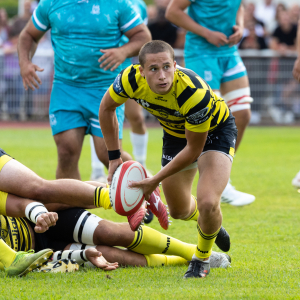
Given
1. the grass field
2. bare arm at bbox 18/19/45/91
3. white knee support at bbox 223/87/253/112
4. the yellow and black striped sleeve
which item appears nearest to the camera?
the grass field

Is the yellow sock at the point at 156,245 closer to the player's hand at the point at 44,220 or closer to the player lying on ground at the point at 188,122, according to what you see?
the player lying on ground at the point at 188,122

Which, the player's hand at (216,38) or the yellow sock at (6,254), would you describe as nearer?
the yellow sock at (6,254)

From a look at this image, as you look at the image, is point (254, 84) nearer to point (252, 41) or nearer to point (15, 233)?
point (252, 41)

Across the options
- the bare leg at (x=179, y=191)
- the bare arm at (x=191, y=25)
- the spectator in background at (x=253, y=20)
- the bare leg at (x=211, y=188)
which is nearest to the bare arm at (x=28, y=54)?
the bare arm at (x=191, y=25)

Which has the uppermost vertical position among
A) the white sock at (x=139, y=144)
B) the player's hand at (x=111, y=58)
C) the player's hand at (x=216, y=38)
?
the player's hand at (x=216, y=38)

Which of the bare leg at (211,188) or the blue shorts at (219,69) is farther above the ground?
the blue shorts at (219,69)

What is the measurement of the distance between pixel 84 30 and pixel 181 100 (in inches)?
78.5

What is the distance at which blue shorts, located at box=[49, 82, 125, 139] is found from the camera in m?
5.20

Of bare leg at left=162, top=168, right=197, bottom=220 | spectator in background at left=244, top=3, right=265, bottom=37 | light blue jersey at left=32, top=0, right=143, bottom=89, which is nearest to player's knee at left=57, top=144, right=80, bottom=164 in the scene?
light blue jersey at left=32, top=0, right=143, bottom=89

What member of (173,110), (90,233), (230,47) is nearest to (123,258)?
(90,233)

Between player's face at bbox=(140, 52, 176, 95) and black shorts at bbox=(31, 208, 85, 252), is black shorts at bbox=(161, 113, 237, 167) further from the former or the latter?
black shorts at bbox=(31, 208, 85, 252)

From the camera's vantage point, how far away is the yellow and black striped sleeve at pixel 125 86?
3752mm

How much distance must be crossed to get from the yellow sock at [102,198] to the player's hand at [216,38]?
2.70 m

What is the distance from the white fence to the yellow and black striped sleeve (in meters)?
10.7
